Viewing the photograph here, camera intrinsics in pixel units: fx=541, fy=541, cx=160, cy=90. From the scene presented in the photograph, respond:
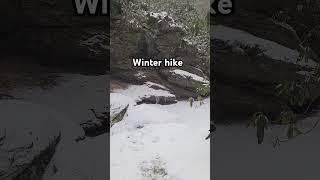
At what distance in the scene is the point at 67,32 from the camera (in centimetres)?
398

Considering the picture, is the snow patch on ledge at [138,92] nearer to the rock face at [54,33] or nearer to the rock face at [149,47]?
the rock face at [149,47]

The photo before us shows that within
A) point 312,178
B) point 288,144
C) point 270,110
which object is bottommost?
point 312,178

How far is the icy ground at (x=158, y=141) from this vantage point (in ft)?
13.2

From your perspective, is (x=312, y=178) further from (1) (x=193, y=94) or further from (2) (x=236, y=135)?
(1) (x=193, y=94)

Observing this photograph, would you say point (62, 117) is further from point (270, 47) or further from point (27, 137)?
point (270, 47)

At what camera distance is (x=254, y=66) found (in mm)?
4035

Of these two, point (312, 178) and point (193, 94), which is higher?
point (193, 94)

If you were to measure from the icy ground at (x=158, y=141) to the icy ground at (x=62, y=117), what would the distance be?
0.16 m

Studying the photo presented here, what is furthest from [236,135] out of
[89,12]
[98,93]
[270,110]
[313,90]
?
[89,12]

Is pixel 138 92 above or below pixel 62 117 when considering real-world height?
above

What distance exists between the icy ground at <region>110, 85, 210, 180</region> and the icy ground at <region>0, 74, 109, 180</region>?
16 centimetres

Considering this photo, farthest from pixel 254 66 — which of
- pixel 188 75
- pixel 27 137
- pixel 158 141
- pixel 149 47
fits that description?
pixel 27 137

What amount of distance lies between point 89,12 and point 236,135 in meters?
1.42

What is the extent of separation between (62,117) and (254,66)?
4.84 feet
